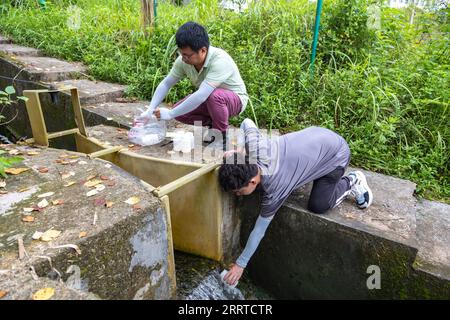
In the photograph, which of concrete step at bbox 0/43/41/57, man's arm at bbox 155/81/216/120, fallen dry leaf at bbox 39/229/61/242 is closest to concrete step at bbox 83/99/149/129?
man's arm at bbox 155/81/216/120

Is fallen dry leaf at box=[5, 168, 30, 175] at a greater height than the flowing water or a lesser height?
greater

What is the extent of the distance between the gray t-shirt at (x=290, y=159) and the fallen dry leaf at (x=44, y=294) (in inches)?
61.5

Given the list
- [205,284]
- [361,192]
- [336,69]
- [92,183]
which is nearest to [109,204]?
[92,183]

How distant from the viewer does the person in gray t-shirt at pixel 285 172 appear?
2.45 meters

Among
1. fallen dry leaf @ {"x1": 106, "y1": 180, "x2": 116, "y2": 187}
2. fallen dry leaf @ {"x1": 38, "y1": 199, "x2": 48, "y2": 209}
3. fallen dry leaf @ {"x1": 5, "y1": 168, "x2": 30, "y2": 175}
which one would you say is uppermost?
fallen dry leaf @ {"x1": 5, "y1": 168, "x2": 30, "y2": 175}

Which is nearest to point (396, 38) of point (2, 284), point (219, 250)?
point (219, 250)

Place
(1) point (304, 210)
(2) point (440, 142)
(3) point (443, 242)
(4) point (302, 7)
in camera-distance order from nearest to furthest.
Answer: (3) point (443, 242)
(1) point (304, 210)
(2) point (440, 142)
(4) point (302, 7)

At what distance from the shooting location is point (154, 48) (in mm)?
5262

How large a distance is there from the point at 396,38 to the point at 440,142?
2320mm

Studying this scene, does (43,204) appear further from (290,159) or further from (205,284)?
(290,159)

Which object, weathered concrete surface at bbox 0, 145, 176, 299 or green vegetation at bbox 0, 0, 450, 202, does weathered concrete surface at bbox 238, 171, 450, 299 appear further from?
weathered concrete surface at bbox 0, 145, 176, 299

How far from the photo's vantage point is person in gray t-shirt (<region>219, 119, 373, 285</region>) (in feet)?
8.03

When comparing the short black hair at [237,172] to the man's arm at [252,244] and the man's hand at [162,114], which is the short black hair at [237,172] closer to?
the man's arm at [252,244]

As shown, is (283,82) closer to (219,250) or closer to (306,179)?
(306,179)
